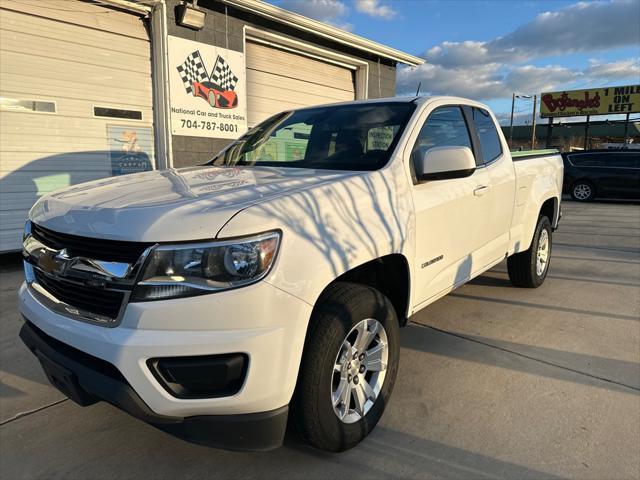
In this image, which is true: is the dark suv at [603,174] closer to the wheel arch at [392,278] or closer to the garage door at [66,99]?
the garage door at [66,99]

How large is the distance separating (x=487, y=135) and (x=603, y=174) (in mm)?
12878

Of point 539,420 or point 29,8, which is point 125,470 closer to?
point 539,420

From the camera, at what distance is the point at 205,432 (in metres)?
1.87

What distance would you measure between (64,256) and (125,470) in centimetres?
109

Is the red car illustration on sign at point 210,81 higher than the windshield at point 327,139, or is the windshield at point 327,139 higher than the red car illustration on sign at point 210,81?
the red car illustration on sign at point 210,81

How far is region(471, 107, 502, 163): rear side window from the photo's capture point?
3902 mm

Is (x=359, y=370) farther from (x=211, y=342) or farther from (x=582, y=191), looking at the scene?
(x=582, y=191)

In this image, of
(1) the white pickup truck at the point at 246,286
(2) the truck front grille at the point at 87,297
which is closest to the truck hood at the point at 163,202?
(1) the white pickup truck at the point at 246,286

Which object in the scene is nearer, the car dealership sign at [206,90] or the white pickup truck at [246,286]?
the white pickup truck at [246,286]

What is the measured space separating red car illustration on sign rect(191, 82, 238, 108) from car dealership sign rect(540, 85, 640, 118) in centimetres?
3554

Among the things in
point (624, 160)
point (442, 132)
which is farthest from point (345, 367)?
point (624, 160)

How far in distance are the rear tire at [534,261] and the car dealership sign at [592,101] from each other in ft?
121

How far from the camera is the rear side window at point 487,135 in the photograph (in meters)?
3.90

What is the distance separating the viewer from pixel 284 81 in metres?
10.2
